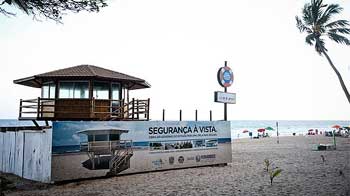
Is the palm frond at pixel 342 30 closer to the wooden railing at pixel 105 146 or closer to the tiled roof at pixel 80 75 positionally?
the tiled roof at pixel 80 75

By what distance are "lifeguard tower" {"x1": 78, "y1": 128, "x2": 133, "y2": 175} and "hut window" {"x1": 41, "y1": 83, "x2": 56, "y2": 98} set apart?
5.85 metres

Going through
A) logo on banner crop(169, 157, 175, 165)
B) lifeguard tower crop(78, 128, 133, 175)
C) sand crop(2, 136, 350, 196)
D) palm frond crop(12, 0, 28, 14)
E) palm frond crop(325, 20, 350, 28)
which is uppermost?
palm frond crop(325, 20, 350, 28)

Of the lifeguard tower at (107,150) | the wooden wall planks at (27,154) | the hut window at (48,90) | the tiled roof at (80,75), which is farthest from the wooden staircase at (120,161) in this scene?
the hut window at (48,90)

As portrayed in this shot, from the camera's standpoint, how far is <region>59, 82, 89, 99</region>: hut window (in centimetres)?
1675

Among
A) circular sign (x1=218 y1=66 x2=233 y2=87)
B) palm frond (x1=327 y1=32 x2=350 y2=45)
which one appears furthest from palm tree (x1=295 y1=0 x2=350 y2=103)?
circular sign (x1=218 y1=66 x2=233 y2=87)

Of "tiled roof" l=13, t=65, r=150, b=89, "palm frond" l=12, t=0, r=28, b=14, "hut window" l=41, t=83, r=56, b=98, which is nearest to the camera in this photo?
"palm frond" l=12, t=0, r=28, b=14

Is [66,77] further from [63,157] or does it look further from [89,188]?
[89,188]

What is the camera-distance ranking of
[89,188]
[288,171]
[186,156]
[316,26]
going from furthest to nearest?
1. [316,26]
2. [186,156]
3. [288,171]
4. [89,188]

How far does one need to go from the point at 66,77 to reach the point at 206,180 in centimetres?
1013

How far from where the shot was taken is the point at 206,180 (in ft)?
40.1

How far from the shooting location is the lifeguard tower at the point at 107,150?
12.7m

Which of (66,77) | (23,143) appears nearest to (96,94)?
(66,77)

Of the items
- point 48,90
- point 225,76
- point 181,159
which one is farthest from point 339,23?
point 48,90

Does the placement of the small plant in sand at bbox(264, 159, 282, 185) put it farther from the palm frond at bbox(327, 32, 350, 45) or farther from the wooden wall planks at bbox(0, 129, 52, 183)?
the palm frond at bbox(327, 32, 350, 45)
